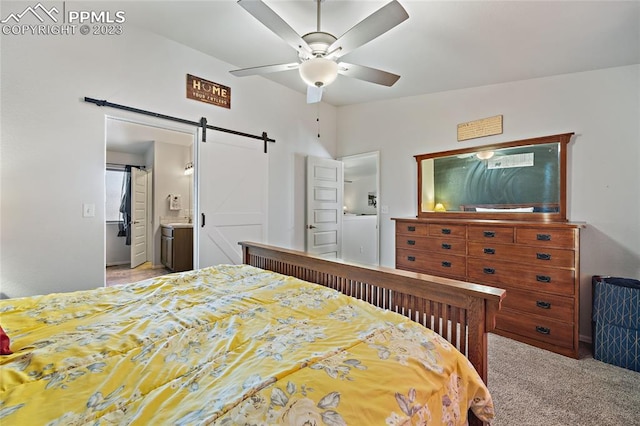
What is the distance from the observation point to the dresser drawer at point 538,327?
A: 2461 mm

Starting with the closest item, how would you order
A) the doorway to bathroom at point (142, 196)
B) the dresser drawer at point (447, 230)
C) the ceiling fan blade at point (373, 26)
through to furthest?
the ceiling fan blade at point (373, 26) → the dresser drawer at point (447, 230) → the doorway to bathroom at point (142, 196)

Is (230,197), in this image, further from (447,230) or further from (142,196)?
(142,196)

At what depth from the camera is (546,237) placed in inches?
101

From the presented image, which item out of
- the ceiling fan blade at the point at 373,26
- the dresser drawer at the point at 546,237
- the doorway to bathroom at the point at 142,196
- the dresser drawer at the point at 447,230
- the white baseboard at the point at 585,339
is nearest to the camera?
the ceiling fan blade at the point at 373,26

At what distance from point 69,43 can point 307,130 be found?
9.08ft

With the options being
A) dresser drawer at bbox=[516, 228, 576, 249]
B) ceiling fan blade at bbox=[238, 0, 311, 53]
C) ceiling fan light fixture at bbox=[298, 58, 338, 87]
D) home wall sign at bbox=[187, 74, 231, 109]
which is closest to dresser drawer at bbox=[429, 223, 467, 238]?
dresser drawer at bbox=[516, 228, 576, 249]

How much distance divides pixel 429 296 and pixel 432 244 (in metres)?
2.04

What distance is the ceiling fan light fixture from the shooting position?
2.03 metres

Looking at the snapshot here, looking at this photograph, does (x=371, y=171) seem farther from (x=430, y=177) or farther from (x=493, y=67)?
(x=493, y=67)

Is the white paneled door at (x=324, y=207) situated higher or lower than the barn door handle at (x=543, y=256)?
higher

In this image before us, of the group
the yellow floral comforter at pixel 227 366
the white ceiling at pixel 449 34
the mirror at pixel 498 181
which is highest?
the white ceiling at pixel 449 34

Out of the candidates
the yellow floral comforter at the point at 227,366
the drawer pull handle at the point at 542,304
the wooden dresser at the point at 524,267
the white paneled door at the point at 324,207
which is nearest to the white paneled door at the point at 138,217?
the white paneled door at the point at 324,207

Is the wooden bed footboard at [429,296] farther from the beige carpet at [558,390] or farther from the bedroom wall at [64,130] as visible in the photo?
the bedroom wall at [64,130]

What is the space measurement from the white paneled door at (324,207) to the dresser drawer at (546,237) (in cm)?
257
